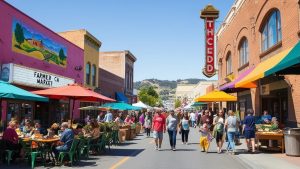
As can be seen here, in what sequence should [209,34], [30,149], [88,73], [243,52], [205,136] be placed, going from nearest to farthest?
[30,149] → [205,136] → [243,52] → [209,34] → [88,73]

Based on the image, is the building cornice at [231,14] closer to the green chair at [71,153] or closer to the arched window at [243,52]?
the arched window at [243,52]

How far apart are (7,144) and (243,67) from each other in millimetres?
19288

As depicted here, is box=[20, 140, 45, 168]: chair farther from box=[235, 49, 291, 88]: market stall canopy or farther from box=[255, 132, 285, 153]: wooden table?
box=[255, 132, 285, 153]: wooden table

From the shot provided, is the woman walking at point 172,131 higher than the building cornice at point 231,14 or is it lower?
lower

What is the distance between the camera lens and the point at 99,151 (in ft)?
51.2

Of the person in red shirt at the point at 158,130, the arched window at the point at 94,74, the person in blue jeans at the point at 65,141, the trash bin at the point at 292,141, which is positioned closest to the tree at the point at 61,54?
the arched window at the point at 94,74

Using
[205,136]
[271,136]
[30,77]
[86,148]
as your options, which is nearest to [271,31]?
[271,136]

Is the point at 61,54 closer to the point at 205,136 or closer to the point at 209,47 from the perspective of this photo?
the point at 209,47

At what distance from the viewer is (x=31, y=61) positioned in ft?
74.9

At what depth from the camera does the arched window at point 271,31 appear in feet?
65.2

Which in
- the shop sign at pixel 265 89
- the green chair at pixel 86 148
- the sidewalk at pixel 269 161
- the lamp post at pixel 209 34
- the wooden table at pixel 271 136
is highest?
the lamp post at pixel 209 34

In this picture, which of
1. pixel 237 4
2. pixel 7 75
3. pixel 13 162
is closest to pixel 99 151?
pixel 13 162

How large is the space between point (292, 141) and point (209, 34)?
19.2 m

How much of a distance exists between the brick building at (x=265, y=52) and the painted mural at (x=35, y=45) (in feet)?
39.3
